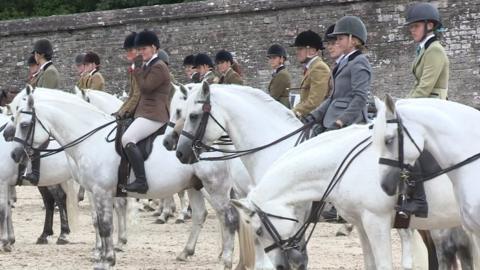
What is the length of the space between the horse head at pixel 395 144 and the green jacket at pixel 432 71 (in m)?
2.03

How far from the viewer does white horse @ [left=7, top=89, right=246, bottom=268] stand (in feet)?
40.4

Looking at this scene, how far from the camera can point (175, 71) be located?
2439cm

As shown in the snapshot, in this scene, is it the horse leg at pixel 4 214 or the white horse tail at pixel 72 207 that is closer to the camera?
the horse leg at pixel 4 214

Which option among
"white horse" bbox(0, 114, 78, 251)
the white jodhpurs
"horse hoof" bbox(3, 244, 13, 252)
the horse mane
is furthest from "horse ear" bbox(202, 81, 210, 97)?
"horse hoof" bbox(3, 244, 13, 252)

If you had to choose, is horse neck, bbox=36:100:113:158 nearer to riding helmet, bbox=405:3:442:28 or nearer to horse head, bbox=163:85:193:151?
horse head, bbox=163:85:193:151

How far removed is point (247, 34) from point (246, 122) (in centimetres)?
1333

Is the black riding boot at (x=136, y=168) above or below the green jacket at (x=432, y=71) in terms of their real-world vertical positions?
→ below

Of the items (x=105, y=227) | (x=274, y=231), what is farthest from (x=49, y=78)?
(x=274, y=231)

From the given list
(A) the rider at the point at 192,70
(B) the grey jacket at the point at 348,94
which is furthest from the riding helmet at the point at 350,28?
(A) the rider at the point at 192,70

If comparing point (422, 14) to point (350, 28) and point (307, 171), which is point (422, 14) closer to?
point (350, 28)

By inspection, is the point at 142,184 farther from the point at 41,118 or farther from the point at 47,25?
the point at 47,25

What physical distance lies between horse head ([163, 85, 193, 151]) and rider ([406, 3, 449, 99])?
2198 mm

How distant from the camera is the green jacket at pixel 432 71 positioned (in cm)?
1007

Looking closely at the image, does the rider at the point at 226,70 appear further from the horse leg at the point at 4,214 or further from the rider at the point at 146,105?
the horse leg at the point at 4,214
